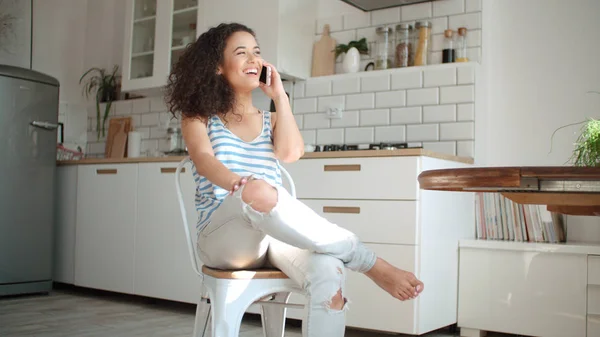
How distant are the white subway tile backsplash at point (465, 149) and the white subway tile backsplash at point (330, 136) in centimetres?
68

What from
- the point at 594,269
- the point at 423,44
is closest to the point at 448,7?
the point at 423,44

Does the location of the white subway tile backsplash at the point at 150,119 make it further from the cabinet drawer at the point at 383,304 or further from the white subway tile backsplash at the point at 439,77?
the cabinet drawer at the point at 383,304

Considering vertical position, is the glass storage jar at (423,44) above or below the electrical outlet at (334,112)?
above

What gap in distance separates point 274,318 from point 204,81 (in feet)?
2.25

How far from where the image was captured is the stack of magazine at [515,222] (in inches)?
117

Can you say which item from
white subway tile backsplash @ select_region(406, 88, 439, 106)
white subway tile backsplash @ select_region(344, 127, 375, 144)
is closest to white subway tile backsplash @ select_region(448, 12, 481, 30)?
white subway tile backsplash @ select_region(406, 88, 439, 106)

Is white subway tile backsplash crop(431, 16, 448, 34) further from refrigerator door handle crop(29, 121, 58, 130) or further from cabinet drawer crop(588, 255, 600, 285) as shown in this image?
refrigerator door handle crop(29, 121, 58, 130)

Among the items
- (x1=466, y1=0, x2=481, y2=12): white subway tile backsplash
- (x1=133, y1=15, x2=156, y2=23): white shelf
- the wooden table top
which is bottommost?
the wooden table top

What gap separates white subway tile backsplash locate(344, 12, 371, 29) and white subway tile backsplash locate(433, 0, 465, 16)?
0.39 m

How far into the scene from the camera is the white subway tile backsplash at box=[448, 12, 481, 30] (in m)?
3.35

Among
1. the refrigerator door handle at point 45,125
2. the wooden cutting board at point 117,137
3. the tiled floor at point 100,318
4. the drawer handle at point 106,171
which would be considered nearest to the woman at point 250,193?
the tiled floor at point 100,318

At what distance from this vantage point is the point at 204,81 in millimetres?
1891

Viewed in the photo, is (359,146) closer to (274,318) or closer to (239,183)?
(274,318)

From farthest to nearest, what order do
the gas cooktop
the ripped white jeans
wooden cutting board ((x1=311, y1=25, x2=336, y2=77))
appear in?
1. wooden cutting board ((x1=311, y1=25, x2=336, y2=77))
2. the gas cooktop
3. the ripped white jeans
